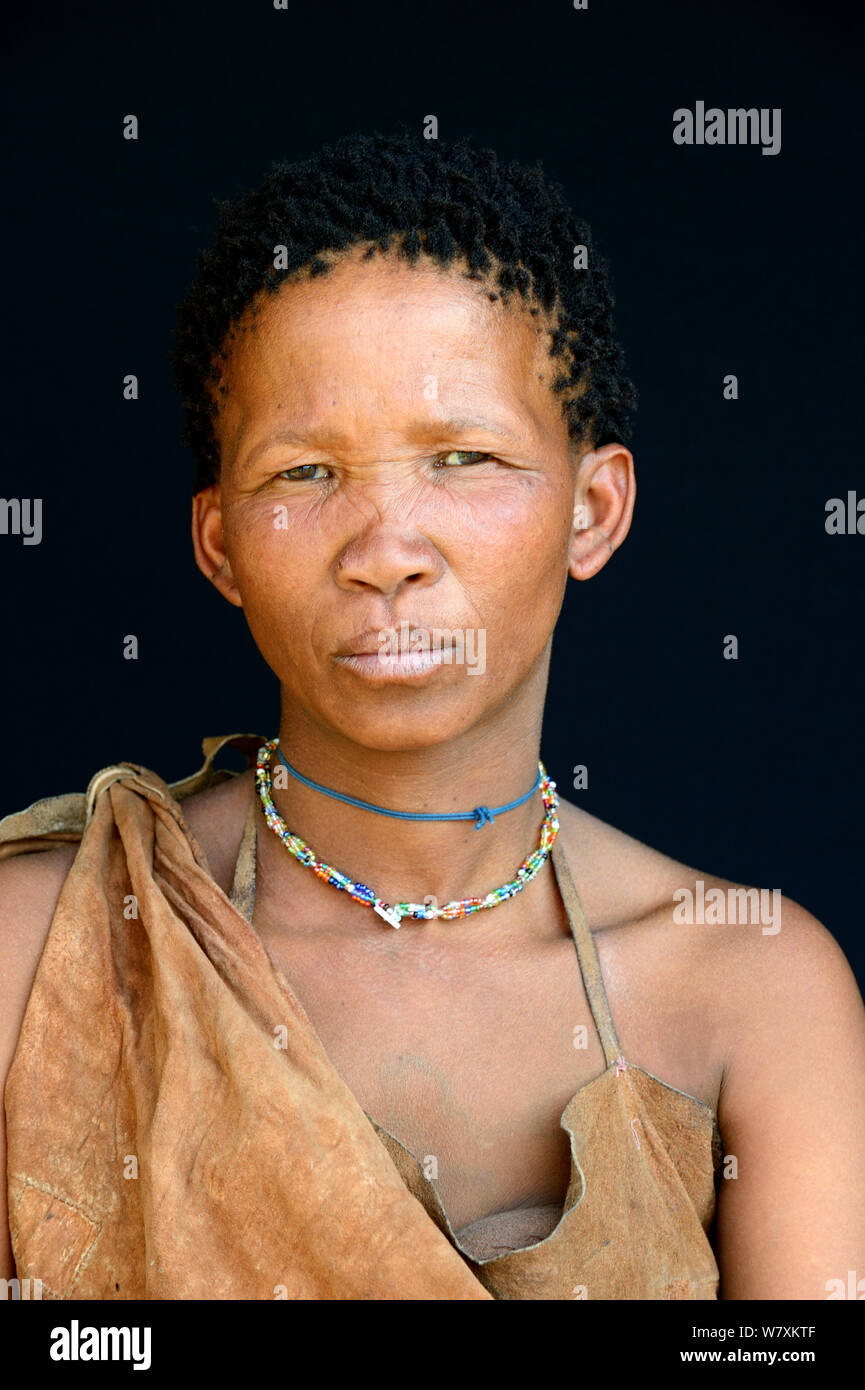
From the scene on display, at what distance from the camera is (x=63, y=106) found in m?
4.43

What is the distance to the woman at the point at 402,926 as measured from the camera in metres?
2.49

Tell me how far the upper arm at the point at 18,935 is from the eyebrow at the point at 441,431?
679 millimetres

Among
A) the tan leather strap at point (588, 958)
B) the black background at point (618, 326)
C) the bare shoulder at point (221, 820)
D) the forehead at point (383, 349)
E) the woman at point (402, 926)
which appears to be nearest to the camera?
the woman at point (402, 926)

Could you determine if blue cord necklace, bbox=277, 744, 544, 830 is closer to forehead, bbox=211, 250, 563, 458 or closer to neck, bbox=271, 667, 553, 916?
neck, bbox=271, 667, 553, 916

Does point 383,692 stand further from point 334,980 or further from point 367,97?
point 367,97

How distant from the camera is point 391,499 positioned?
259 centimetres

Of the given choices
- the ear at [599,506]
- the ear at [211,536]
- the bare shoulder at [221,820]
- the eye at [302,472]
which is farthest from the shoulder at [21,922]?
the ear at [599,506]

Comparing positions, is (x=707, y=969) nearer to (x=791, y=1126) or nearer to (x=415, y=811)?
(x=791, y=1126)

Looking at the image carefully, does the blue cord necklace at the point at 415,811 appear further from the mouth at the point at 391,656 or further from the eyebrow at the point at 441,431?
the eyebrow at the point at 441,431

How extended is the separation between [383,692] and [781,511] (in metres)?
2.19

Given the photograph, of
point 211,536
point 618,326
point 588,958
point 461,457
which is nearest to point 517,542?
point 461,457

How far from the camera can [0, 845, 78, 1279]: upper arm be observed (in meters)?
2.51
